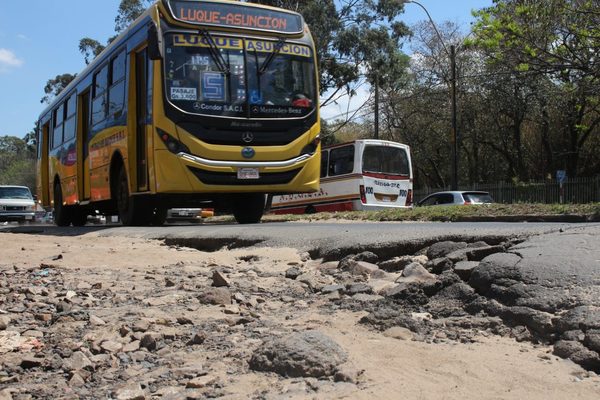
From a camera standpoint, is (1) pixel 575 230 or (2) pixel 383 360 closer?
(2) pixel 383 360

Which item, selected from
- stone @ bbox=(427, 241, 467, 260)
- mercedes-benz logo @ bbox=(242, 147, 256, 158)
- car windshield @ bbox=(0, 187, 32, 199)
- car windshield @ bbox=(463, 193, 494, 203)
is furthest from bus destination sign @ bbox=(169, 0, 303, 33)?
car windshield @ bbox=(0, 187, 32, 199)

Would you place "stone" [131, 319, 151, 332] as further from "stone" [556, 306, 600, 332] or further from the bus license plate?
the bus license plate

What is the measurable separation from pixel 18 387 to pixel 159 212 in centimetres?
1000

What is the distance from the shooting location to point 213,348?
347 cm

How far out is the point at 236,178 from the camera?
10281 millimetres

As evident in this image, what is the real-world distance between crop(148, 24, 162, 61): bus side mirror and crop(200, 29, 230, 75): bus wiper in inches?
31.9

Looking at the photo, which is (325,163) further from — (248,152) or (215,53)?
(215,53)

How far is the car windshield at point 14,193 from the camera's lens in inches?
1090

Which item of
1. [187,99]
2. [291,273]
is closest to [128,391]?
[291,273]

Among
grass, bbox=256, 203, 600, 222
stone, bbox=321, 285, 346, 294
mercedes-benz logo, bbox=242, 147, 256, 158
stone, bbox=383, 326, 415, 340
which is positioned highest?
mercedes-benz logo, bbox=242, 147, 256, 158

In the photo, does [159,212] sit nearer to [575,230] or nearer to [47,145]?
[47,145]

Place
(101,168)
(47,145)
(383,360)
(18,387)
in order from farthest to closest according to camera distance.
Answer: (47,145)
(101,168)
(383,360)
(18,387)

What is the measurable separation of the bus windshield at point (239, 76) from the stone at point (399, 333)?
7.03 m

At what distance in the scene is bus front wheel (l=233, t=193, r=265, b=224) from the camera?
41.8ft
